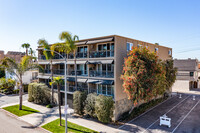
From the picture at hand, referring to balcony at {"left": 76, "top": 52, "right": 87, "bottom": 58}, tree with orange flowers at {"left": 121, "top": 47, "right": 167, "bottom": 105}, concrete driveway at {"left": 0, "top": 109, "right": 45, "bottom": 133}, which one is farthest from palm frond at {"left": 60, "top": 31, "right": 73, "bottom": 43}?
concrete driveway at {"left": 0, "top": 109, "right": 45, "bottom": 133}

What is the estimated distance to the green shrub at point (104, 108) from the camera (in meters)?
16.7

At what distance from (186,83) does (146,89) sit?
29008 millimetres

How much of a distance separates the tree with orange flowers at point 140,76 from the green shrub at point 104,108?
2533mm

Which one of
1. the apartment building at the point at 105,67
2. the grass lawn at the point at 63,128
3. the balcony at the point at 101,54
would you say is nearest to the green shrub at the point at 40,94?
the apartment building at the point at 105,67

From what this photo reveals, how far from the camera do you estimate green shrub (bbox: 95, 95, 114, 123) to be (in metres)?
16.7

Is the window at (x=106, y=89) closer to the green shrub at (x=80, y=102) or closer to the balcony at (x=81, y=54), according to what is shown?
the green shrub at (x=80, y=102)

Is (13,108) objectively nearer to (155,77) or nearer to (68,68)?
(68,68)

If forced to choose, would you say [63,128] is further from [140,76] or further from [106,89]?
[140,76]

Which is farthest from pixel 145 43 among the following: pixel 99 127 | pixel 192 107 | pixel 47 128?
pixel 47 128

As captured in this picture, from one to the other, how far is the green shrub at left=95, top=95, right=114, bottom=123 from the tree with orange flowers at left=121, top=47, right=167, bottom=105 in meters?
2.53

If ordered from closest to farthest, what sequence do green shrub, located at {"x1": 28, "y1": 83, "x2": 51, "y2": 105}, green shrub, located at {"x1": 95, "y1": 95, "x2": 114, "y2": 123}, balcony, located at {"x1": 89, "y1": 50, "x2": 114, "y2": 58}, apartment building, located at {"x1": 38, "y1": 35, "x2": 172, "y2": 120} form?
green shrub, located at {"x1": 95, "y1": 95, "x2": 114, "y2": 123} → apartment building, located at {"x1": 38, "y1": 35, "x2": 172, "y2": 120} → balcony, located at {"x1": 89, "y1": 50, "x2": 114, "y2": 58} → green shrub, located at {"x1": 28, "y1": 83, "x2": 51, "y2": 105}

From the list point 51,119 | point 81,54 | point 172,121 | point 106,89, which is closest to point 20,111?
point 51,119

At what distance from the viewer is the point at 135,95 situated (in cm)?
1672

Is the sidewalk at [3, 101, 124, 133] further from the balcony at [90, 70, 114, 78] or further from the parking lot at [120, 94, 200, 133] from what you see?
the balcony at [90, 70, 114, 78]
